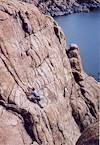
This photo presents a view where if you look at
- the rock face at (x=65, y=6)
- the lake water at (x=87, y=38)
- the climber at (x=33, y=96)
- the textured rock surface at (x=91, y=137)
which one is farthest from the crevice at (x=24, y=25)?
the rock face at (x=65, y=6)

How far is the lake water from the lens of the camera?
6863 centimetres

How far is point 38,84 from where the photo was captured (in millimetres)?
31109

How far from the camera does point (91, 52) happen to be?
76.2m

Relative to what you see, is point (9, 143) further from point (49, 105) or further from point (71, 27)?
point (71, 27)

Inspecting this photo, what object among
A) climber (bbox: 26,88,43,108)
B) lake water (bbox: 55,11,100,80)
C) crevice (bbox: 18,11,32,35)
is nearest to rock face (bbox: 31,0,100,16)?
Result: lake water (bbox: 55,11,100,80)

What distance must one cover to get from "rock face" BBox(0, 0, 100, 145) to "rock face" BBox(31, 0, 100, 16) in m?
106

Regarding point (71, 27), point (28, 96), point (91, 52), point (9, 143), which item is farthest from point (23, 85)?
point (71, 27)

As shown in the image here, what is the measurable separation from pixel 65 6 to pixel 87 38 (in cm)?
6511

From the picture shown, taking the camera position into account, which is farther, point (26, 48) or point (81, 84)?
point (81, 84)

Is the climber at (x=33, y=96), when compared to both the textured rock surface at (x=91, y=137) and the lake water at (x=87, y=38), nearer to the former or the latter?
the textured rock surface at (x=91, y=137)

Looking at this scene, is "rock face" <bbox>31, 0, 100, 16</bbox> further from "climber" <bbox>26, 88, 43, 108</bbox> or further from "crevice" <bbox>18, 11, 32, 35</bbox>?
"climber" <bbox>26, 88, 43, 108</bbox>

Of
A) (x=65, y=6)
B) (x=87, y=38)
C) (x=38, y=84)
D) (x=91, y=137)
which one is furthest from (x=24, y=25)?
(x=65, y=6)

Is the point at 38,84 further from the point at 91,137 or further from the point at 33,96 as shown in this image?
the point at 91,137

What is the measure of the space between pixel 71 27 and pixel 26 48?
7785 centimetres
